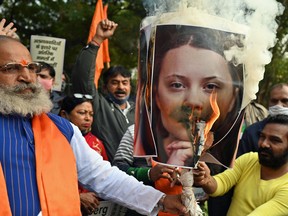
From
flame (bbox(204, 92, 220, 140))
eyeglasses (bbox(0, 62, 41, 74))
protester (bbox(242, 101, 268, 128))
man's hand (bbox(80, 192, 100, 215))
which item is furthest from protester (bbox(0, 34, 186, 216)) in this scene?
protester (bbox(242, 101, 268, 128))

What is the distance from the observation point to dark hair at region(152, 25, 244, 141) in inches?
87.8

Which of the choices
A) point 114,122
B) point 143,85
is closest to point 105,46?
point 114,122

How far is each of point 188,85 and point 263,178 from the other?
160 centimetres

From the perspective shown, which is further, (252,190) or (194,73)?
(252,190)

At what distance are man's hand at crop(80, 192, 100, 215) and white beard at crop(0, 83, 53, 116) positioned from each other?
0.94 meters

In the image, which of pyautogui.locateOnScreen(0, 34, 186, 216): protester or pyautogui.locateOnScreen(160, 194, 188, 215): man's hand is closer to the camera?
pyautogui.locateOnScreen(0, 34, 186, 216): protester

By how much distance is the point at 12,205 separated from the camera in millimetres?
2318

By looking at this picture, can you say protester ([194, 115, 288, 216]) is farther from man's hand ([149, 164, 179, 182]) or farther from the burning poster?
the burning poster

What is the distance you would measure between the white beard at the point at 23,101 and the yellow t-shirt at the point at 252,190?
1514 millimetres

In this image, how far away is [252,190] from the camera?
353 cm

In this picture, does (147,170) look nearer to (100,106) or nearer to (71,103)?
(71,103)

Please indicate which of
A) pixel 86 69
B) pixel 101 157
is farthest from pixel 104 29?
pixel 101 157

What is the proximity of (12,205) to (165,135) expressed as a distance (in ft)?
2.50

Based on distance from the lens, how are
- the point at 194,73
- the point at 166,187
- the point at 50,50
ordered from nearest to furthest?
the point at 194,73 → the point at 166,187 → the point at 50,50
